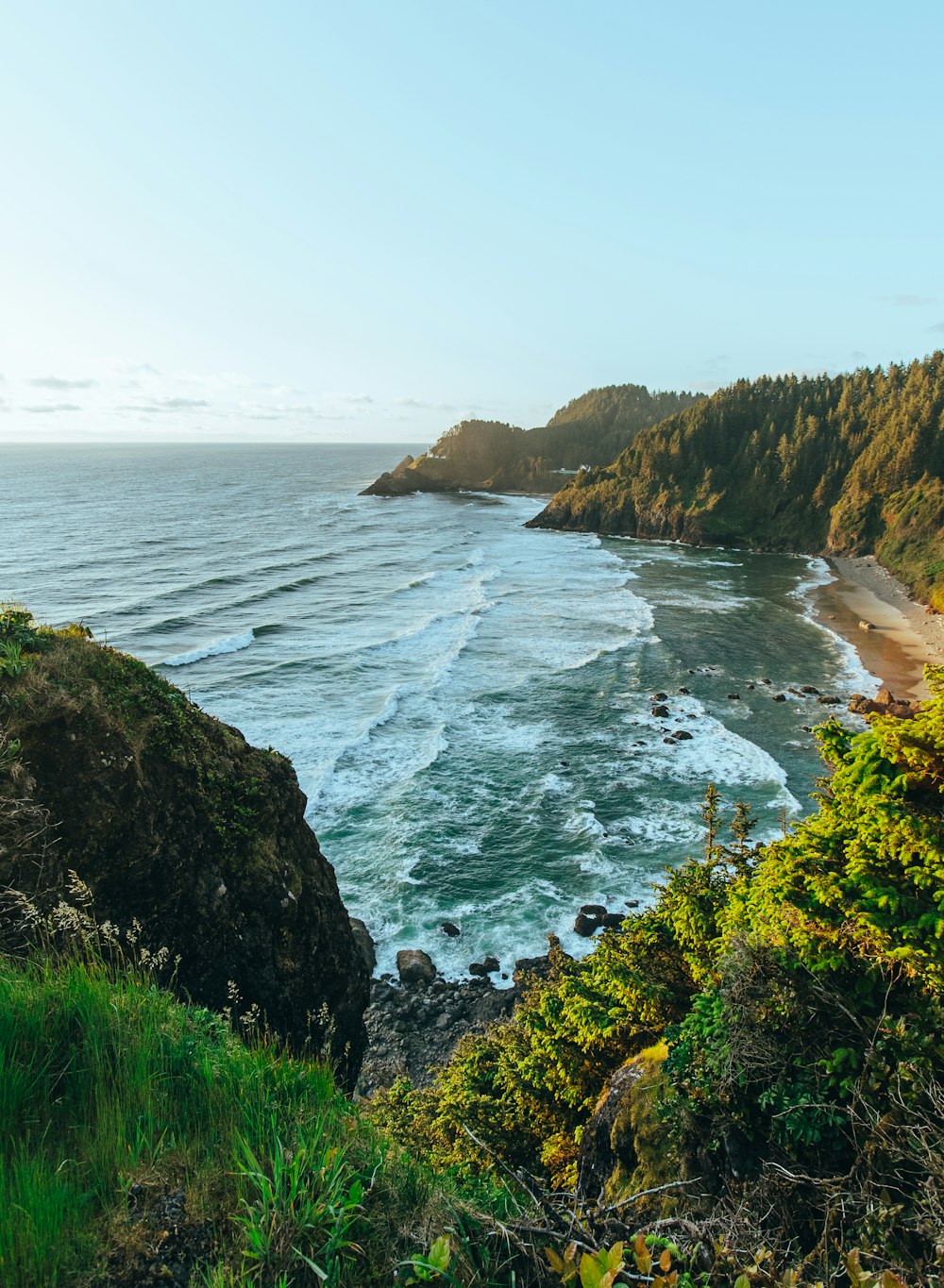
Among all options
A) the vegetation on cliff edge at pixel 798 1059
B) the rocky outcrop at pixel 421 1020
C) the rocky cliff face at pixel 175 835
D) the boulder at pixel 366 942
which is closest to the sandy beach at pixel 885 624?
the rocky outcrop at pixel 421 1020

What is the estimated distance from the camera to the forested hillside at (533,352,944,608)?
72.2 m

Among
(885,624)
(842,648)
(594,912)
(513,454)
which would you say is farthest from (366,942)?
(513,454)

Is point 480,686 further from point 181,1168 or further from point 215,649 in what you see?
point 181,1168

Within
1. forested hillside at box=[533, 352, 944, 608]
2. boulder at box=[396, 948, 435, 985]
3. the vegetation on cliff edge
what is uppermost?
forested hillside at box=[533, 352, 944, 608]

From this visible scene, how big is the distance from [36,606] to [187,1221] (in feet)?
169

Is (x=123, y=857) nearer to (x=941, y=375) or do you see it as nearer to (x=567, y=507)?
(x=567, y=507)

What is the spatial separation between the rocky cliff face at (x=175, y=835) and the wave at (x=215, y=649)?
27.3 metres

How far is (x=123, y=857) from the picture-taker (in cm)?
885

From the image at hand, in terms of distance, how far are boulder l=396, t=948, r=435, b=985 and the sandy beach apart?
28.5 m

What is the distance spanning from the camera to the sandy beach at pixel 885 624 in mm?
37188

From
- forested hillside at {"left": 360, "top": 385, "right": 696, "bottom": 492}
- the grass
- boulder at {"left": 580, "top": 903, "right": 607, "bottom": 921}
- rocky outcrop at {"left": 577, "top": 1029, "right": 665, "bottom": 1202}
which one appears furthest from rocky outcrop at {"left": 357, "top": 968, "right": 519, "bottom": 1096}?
forested hillside at {"left": 360, "top": 385, "right": 696, "bottom": 492}

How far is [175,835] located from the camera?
31.4 ft

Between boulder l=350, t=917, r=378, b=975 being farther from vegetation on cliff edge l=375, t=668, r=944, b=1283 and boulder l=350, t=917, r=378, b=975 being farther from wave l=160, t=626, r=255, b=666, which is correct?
wave l=160, t=626, r=255, b=666

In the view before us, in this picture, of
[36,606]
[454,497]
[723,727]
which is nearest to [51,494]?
[454,497]
